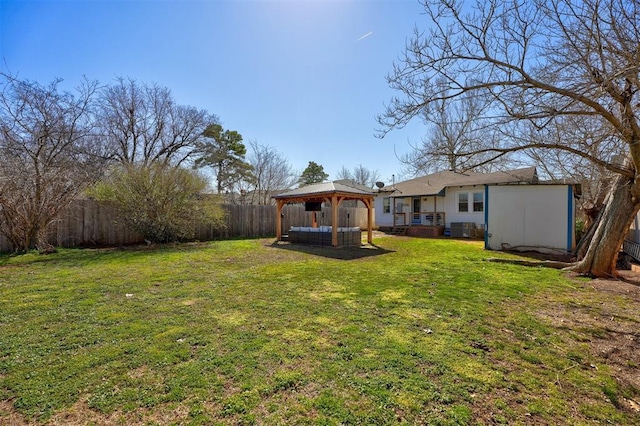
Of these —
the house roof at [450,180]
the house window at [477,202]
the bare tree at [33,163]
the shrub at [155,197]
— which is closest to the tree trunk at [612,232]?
the house roof at [450,180]

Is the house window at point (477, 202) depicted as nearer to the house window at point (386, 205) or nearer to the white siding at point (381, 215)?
the white siding at point (381, 215)

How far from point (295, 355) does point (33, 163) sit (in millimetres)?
10094

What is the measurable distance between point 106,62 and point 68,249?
7.33 metres

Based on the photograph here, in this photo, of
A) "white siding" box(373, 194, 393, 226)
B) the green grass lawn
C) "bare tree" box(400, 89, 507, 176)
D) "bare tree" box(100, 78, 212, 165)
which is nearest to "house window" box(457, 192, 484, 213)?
"white siding" box(373, 194, 393, 226)

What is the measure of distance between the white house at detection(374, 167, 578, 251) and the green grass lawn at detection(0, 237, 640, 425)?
3.54 m

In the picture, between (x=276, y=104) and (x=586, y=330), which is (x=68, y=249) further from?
(x=586, y=330)

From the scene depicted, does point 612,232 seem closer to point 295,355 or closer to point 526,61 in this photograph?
point 526,61

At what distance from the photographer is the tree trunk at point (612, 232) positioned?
6.12 m

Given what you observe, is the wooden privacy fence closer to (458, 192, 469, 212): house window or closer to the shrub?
the shrub

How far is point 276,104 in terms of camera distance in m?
14.9

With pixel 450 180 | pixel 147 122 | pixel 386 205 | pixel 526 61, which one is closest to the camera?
pixel 526 61

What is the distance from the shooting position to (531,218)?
10.3 metres

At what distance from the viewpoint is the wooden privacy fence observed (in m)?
9.98

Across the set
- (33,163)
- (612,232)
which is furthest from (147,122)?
(612,232)
